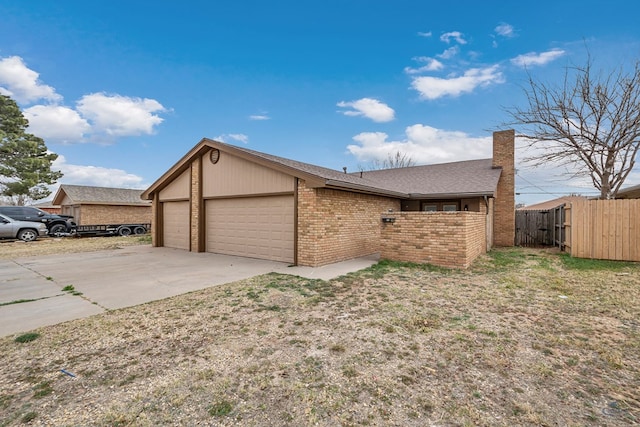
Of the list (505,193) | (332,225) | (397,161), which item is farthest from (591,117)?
(397,161)

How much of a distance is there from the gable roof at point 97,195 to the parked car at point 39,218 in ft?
12.1

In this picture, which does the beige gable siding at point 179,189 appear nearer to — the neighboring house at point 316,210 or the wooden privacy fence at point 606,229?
the neighboring house at point 316,210

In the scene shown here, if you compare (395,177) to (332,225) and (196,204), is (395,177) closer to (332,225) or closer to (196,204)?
(332,225)

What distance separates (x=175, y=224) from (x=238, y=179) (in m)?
5.06

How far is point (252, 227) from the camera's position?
9.90m

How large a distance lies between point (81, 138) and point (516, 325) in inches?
1028

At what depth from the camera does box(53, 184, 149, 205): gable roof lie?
2194 cm

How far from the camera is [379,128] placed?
20.8m

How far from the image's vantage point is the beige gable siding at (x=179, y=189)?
12148 millimetres

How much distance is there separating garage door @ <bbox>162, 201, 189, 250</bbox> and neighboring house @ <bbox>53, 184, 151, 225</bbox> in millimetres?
10312

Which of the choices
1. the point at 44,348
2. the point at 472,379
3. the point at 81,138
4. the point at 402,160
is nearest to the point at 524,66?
the point at 472,379

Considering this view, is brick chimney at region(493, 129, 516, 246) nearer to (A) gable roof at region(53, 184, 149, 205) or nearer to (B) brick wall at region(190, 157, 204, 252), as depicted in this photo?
(B) brick wall at region(190, 157, 204, 252)

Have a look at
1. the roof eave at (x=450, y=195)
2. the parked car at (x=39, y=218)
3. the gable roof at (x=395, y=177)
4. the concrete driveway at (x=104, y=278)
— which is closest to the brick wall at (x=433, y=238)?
the concrete driveway at (x=104, y=278)

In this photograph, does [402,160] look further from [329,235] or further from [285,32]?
[329,235]
